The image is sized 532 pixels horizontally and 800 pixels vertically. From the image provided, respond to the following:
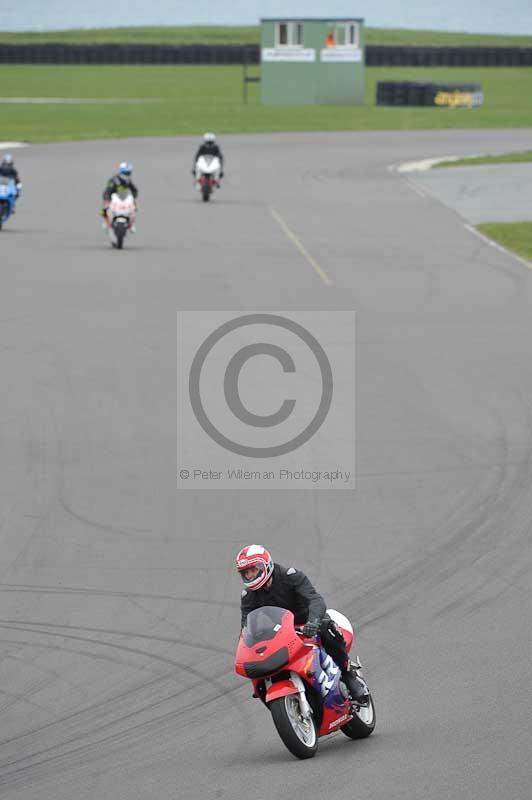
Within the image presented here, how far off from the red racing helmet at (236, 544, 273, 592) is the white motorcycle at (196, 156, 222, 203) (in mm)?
29678

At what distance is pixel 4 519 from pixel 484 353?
9365 mm

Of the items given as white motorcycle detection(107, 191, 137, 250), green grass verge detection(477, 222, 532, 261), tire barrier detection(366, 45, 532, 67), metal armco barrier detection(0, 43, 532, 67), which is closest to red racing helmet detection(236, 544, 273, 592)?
white motorcycle detection(107, 191, 137, 250)

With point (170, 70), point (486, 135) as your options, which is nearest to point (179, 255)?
point (486, 135)

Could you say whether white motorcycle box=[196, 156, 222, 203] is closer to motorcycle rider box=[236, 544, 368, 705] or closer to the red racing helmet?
motorcycle rider box=[236, 544, 368, 705]

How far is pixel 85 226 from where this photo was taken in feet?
110

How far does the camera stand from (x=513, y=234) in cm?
3300

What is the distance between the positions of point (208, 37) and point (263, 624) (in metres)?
118

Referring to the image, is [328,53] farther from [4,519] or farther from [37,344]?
[4,519]

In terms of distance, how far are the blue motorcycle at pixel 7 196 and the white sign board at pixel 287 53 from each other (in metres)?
43.8

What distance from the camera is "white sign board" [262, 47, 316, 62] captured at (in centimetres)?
7400

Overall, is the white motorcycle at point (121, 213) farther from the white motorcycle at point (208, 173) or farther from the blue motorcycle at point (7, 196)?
the white motorcycle at point (208, 173)

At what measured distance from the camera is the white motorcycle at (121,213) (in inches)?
1148

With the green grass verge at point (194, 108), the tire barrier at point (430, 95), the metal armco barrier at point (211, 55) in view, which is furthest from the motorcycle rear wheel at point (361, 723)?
the metal armco barrier at point (211, 55)

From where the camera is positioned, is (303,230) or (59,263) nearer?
(59,263)
